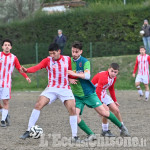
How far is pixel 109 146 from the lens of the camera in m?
7.02

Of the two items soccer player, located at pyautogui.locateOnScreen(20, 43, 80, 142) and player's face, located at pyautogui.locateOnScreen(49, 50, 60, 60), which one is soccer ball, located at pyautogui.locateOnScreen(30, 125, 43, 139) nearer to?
soccer player, located at pyautogui.locateOnScreen(20, 43, 80, 142)

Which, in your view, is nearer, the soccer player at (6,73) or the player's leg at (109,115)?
the player's leg at (109,115)

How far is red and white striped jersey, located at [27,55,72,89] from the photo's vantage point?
295 inches

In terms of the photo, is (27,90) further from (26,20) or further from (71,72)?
(71,72)

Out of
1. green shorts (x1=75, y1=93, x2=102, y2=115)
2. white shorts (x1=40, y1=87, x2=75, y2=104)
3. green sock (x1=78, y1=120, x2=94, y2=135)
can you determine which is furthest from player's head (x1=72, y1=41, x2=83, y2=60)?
green sock (x1=78, y1=120, x2=94, y2=135)

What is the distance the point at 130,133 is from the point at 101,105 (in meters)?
1.04

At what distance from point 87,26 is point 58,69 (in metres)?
17.3

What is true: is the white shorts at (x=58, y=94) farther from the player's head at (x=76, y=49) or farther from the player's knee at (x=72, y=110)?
the player's head at (x=76, y=49)

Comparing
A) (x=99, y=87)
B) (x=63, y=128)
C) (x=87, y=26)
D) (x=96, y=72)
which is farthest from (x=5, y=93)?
(x=87, y=26)

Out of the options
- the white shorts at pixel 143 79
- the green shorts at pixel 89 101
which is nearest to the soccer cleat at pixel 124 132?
the green shorts at pixel 89 101

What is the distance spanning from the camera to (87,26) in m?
24.6

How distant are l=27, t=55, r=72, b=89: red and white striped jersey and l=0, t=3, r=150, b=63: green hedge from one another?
53.9 feet

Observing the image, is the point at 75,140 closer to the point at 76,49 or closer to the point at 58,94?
the point at 58,94

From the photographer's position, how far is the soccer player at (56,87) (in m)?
7.42
